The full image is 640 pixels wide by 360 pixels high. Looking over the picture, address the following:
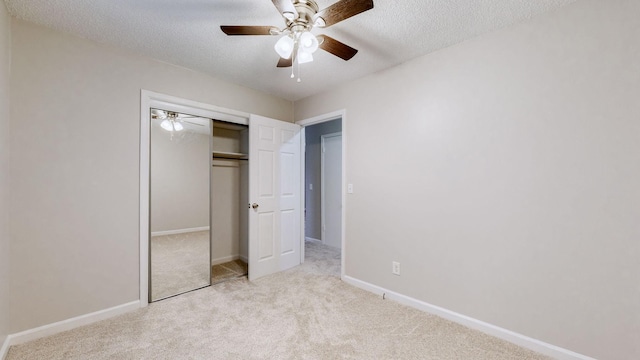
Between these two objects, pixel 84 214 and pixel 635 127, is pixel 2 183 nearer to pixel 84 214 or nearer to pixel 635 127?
pixel 84 214

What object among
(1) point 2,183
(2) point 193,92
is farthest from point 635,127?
(1) point 2,183

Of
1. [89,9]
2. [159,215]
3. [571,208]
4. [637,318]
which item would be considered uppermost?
[89,9]

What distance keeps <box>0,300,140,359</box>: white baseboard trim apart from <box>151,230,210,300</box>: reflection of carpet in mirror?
28cm

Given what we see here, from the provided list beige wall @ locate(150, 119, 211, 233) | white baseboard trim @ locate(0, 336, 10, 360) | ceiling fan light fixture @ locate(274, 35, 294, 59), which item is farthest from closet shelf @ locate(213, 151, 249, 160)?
white baseboard trim @ locate(0, 336, 10, 360)

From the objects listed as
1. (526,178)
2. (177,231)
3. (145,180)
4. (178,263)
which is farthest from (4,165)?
(526,178)

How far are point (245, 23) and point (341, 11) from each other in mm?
884

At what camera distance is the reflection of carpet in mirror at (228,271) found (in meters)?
3.08

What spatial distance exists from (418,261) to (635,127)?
1.71 metres

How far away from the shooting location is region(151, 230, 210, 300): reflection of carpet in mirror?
267 cm

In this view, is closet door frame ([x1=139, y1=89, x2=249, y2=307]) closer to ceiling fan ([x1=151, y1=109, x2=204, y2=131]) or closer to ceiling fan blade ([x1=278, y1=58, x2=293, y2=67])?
ceiling fan ([x1=151, y1=109, x2=204, y2=131])

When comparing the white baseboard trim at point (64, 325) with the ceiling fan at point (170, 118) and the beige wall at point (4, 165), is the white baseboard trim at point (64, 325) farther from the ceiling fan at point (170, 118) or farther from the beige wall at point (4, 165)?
the ceiling fan at point (170, 118)

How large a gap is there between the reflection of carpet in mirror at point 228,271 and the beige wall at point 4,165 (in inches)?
61.0

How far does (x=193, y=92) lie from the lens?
8.96ft

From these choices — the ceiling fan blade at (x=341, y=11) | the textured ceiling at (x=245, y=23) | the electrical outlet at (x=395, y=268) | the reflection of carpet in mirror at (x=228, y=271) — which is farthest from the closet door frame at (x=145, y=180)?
the electrical outlet at (x=395, y=268)
